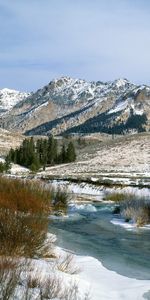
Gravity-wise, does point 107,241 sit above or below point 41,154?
below

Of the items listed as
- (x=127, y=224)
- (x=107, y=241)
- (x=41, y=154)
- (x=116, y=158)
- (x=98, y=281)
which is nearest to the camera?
(x=98, y=281)

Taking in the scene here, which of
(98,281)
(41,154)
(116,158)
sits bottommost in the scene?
(98,281)

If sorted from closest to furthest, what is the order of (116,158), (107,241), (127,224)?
1. (107,241)
2. (127,224)
3. (116,158)

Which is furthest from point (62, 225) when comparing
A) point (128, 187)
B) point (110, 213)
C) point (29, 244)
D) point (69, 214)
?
point (128, 187)

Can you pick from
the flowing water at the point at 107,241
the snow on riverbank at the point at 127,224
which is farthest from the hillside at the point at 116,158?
the flowing water at the point at 107,241

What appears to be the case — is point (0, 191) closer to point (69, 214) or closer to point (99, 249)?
point (99, 249)

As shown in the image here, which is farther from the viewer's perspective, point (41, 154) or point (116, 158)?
point (41, 154)

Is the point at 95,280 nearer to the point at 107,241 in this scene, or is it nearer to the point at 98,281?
the point at 98,281

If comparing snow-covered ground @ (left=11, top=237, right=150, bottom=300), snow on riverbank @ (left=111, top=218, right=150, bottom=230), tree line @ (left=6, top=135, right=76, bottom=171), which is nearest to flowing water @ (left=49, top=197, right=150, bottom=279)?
snow on riverbank @ (left=111, top=218, right=150, bottom=230)

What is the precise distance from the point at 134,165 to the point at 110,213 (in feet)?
272

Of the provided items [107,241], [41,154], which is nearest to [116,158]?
[41,154]

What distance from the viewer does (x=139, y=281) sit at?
14820 millimetres

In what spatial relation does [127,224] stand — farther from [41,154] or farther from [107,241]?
[41,154]

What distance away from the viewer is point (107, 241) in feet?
74.3
